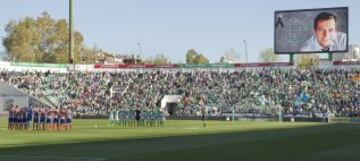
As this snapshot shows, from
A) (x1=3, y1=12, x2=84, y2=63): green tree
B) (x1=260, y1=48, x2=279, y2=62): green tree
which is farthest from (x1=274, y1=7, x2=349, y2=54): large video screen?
(x1=260, y1=48, x2=279, y2=62): green tree

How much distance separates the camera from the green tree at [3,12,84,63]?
14188 cm

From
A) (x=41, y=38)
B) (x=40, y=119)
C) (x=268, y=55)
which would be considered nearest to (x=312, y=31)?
(x=40, y=119)

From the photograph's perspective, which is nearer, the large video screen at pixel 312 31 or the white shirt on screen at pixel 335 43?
the large video screen at pixel 312 31

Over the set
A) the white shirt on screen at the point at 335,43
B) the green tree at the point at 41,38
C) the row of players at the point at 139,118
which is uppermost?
the green tree at the point at 41,38

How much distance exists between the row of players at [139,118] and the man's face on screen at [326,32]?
95.9 ft

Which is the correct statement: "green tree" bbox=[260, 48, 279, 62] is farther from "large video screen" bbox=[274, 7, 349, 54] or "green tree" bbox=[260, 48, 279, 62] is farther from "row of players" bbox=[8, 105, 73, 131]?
"row of players" bbox=[8, 105, 73, 131]

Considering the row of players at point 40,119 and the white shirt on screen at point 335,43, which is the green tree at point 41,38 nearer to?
the white shirt on screen at point 335,43

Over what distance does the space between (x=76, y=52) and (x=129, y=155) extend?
12813cm

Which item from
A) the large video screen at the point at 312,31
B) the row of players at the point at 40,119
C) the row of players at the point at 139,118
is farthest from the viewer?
the large video screen at the point at 312,31

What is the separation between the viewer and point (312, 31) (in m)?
82.6

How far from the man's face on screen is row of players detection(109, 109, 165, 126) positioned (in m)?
29.2

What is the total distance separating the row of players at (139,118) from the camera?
59.4 m

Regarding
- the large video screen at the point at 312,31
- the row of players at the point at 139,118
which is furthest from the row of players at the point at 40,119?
the large video screen at the point at 312,31

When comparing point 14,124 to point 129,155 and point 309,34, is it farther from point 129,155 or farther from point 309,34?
point 309,34
